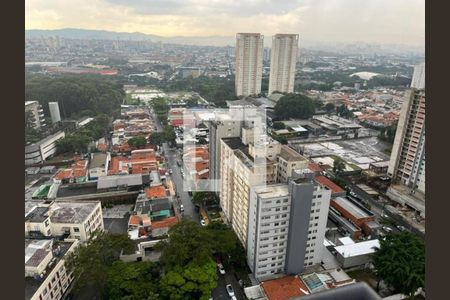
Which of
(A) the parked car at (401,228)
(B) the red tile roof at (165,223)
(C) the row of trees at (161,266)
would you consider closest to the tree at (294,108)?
(A) the parked car at (401,228)

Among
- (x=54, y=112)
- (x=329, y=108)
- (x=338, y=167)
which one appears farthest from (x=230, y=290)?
(x=329, y=108)

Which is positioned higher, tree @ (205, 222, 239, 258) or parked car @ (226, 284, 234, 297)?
tree @ (205, 222, 239, 258)

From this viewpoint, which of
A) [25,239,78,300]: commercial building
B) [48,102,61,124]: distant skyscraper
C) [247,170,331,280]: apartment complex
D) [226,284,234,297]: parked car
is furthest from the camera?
[48,102,61,124]: distant skyscraper

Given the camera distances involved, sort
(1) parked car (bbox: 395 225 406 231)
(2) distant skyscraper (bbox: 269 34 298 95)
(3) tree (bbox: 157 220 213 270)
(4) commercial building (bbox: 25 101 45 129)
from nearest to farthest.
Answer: (3) tree (bbox: 157 220 213 270) → (1) parked car (bbox: 395 225 406 231) → (4) commercial building (bbox: 25 101 45 129) → (2) distant skyscraper (bbox: 269 34 298 95)

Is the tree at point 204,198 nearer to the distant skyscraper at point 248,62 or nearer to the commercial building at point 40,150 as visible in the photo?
the commercial building at point 40,150

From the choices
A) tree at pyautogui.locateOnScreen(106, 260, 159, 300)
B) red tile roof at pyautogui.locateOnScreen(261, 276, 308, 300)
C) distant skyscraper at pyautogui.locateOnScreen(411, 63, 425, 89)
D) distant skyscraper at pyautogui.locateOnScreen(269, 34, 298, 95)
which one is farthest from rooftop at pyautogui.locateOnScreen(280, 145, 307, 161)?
distant skyscraper at pyautogui.locateOnScreen(269, 34, 298, 95)

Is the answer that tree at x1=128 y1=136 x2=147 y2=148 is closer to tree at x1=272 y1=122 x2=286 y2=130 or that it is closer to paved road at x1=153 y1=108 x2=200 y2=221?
paved road at x1=153 y1=108 x2=200 y2=221
